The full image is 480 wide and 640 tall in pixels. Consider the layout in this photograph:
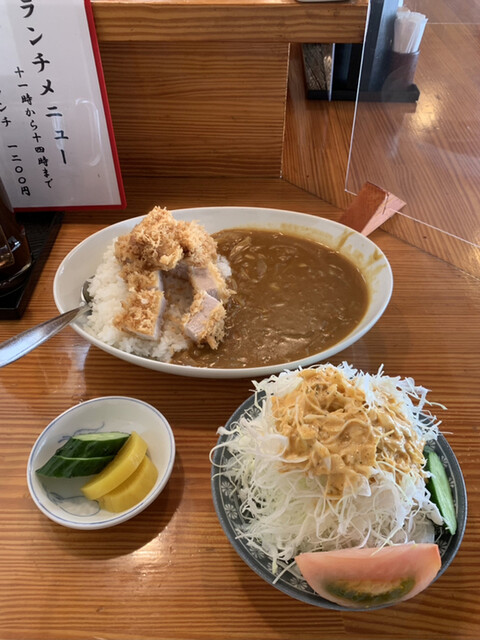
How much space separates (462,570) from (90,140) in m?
1.65

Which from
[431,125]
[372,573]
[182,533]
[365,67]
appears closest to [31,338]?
[182,533]

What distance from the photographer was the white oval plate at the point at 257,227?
1292 millimetres

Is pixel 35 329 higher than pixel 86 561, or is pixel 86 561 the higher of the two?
pixel 35 329

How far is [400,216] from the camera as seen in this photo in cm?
193

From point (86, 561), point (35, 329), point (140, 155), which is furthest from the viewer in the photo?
point (140, 155)

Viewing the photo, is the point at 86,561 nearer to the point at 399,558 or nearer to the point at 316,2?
the point at 399,558

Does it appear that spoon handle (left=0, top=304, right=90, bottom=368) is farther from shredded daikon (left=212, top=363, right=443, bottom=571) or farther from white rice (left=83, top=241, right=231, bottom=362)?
shredded daikon (left=212, top=363, right=443, bottom=571)

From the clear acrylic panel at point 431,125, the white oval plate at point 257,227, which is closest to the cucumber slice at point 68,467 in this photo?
the white oval plate at point 257,227

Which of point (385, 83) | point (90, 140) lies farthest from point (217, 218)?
point (385, 83)

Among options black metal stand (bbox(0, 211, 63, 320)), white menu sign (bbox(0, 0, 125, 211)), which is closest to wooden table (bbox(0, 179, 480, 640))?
black metal stand (bbox(0, 211, 63, 320))

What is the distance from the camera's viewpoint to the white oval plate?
1292 millimetres

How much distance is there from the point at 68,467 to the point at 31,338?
1.47ft

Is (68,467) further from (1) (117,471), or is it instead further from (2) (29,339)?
(2) (29,339)

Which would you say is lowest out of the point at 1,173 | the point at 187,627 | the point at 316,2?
the point at 187,627
